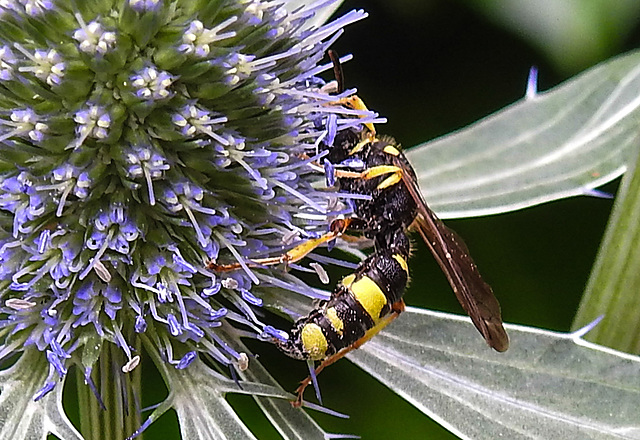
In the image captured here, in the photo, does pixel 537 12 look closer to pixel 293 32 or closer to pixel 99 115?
pixel 293 32

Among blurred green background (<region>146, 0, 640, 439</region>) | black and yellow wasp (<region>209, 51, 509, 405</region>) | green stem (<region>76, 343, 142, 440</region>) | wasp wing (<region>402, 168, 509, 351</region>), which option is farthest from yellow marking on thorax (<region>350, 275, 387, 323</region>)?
blurred green background (<region>146, 0, 640, 439</region>)

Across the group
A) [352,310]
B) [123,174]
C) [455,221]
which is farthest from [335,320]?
[455,221]

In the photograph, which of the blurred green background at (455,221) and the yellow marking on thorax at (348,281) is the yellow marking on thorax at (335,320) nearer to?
the yellow marking on thorax at (348,281)

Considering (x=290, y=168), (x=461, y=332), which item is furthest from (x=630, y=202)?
(x=290, y=168)

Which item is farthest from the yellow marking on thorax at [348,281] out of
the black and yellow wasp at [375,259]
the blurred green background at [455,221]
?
the blurred green background at [455,221]

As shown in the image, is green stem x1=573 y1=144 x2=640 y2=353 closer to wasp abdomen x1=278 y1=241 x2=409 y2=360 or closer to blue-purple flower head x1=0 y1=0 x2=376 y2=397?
wasp abdomen x1=278 y1=241 x2=409 y2=360

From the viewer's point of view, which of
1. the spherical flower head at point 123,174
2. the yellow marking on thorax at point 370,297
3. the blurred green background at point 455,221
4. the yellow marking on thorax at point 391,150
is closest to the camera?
the spherical flower head at point 123,174

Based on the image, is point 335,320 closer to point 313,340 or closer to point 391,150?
point 313,340
